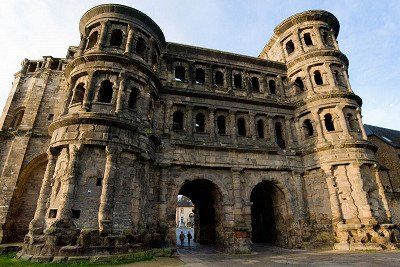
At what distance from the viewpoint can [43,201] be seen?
35.6ft

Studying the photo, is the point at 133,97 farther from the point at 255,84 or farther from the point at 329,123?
the point at 329,123

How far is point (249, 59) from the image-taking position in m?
18.7

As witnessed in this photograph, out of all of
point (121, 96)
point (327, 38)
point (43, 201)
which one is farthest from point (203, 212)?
point (327, 38)

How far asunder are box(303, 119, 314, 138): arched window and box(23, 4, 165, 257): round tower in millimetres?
10424

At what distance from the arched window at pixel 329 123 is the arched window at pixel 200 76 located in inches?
347

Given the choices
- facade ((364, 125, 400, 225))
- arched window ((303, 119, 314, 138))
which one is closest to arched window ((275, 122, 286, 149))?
arched window ((303, 119, 314, 138))

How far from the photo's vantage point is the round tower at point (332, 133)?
1390cm

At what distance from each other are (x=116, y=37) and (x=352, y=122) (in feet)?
52.9

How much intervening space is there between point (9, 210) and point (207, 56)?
15309 millimetres

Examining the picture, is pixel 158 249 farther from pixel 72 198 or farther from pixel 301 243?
pixel 301 243

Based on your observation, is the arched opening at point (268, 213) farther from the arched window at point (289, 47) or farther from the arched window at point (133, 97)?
the arched window at point (289, 47)

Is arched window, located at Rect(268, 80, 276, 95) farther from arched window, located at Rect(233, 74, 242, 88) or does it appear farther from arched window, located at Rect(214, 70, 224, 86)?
arched window, located at Rect(214, 70, 224, 86)

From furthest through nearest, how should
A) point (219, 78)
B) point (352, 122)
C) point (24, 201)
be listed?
point (219, 78)
point (352, 122)
point (24, 201)

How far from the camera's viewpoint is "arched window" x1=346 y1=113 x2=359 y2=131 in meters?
16.2
